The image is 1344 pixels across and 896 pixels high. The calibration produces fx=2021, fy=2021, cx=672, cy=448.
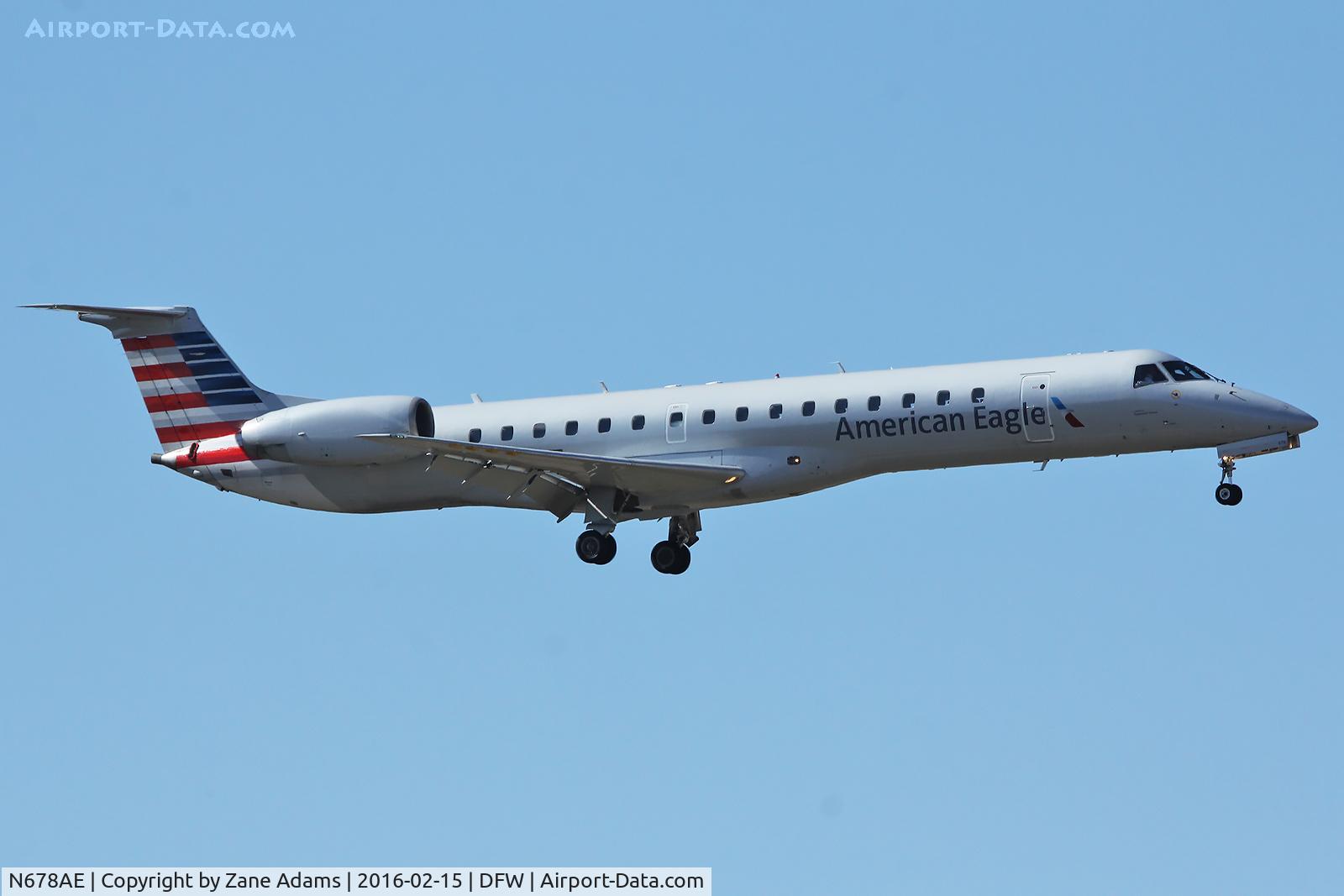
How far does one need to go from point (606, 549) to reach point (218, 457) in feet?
27.2

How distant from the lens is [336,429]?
3744 centimetres

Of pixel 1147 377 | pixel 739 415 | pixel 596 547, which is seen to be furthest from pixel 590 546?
pixel 1147 377

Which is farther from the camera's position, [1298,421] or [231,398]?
[231,398]

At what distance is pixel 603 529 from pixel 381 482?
181 inches

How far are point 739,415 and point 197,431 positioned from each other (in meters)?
11.4

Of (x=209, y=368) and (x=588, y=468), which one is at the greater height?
(x=209, y=368)

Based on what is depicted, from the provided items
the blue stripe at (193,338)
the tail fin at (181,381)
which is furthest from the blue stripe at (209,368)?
the blue stripe at (193,338)

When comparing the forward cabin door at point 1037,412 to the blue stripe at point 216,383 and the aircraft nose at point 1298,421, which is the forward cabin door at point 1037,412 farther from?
the blue stripe at point 216,383

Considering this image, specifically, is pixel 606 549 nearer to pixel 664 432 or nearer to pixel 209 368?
pixel 664 432

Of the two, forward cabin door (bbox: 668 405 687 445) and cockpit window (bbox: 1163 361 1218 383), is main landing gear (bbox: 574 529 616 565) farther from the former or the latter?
cockpit window (bbox: 1163 361 1218 383)

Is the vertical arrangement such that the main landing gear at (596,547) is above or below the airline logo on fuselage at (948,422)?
below

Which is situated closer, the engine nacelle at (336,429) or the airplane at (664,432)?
the airplane at (664,432)

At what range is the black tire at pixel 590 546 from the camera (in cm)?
3734

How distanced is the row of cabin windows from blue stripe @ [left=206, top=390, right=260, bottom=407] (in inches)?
192
